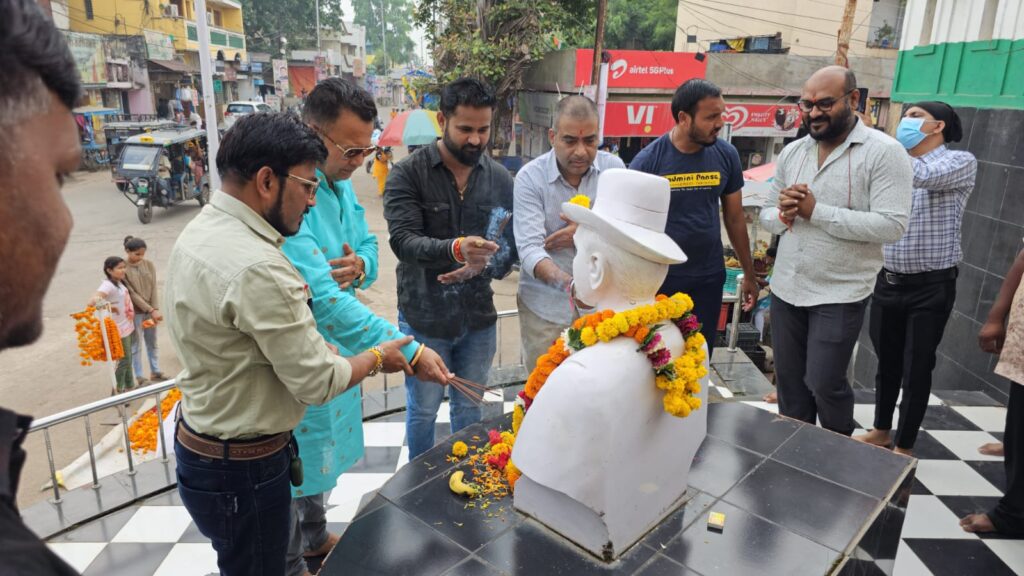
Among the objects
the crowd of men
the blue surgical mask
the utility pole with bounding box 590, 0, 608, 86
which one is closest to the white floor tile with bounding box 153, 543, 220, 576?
the crowd of men

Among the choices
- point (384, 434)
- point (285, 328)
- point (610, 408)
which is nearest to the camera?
point (285, 328)

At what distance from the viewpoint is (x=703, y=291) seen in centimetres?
355

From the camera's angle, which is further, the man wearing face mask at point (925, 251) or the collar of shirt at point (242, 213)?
the man wearing face mask at point (925, 251)

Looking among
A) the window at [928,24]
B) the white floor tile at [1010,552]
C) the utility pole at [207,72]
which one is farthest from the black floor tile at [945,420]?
the utility pole at [207,72]

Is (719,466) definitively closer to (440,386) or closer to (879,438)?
(440,386)

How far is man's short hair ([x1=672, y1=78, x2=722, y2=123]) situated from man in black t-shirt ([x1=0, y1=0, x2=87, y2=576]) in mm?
2934

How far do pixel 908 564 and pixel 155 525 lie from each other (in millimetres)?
3807

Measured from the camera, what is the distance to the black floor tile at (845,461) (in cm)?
273

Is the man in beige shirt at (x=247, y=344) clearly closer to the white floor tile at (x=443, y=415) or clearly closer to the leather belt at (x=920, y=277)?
the white floor tile at (x=443, y=415)

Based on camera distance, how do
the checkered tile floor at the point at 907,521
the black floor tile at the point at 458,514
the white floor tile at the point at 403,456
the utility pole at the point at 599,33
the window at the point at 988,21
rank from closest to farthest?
1. the black floor tile at the point at 458,514
2. the checkered tile floor at the point at 907,521
3. the white floor tile at the point at 403,456
4. the window at the point at 988,21
5. the utility pole at the point at 599,33

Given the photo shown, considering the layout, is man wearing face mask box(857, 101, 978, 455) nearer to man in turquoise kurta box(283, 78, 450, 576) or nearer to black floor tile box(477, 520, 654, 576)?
black floor tile box(477, 520, 654, 576)

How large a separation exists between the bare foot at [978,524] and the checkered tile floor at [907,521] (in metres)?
0.04

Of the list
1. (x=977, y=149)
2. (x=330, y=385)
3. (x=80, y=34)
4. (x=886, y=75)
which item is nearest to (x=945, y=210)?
(x=977, y=149)

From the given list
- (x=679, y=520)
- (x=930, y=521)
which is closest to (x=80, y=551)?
(x=679, y=520)
